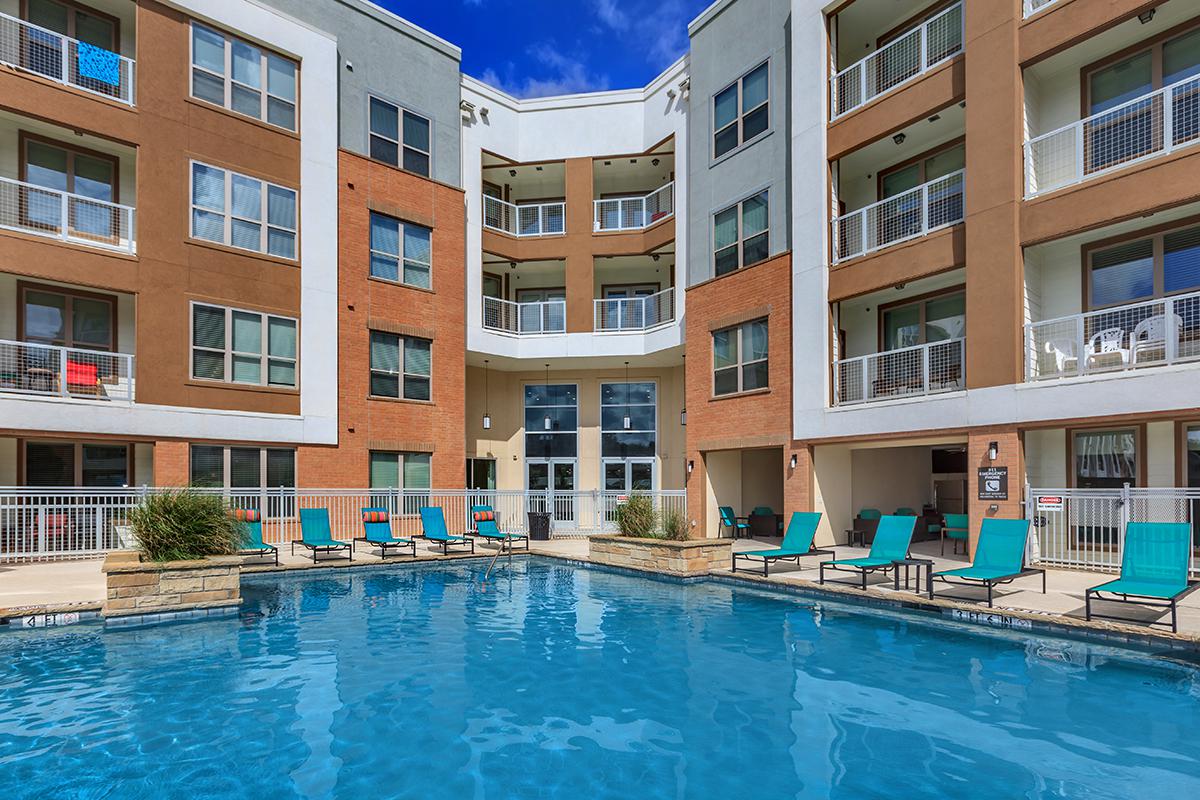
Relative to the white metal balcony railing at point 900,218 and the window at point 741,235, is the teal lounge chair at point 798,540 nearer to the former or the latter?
the white metal balcony railing at point 900,218

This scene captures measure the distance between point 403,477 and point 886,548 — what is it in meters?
13.9

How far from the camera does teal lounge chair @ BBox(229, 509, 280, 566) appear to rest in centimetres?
1404

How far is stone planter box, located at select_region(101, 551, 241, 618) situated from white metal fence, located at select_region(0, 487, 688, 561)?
1.32m

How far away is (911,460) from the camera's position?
65.6ft

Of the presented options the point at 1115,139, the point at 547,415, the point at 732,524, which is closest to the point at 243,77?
the point at 547,415

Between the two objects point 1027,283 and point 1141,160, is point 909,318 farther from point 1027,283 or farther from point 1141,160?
point 1141,160

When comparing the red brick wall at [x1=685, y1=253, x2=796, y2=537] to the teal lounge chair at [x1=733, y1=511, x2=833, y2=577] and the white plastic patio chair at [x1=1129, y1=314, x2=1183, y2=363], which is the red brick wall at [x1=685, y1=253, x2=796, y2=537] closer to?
the teal lounge chair at [x1=733, y1=511, x2=833, y2=577]

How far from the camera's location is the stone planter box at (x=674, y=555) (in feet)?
43.8

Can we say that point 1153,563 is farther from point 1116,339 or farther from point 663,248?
point 663,248

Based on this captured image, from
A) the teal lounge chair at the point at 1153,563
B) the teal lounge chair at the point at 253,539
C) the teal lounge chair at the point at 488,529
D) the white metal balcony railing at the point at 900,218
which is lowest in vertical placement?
the teal lounge chair at the point at 488,529

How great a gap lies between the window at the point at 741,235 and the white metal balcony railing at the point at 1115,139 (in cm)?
670

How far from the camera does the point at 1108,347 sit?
12.7 metres

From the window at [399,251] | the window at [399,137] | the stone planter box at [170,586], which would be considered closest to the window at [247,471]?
the window at [399,251]

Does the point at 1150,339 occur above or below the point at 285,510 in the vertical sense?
above
